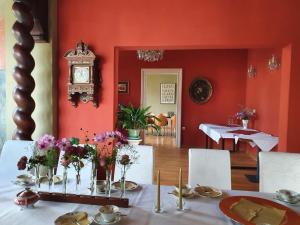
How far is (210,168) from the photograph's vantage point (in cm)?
212

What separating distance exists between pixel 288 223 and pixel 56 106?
9.38ft

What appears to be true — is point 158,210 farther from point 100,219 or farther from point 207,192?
point 207,192

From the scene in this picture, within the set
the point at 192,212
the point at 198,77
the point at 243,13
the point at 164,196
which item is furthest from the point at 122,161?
the point at 198,77

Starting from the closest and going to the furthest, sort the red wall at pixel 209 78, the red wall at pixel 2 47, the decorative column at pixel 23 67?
1. the decorative column at pixel 23 67
2. the red wall at pixel 2 47
3. the red wall at pixel 209 78

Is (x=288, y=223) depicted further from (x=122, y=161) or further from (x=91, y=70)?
(x=91, y=70)

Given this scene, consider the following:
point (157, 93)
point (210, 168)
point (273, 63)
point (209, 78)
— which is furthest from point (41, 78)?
point (157, 93)

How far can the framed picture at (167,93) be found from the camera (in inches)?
394

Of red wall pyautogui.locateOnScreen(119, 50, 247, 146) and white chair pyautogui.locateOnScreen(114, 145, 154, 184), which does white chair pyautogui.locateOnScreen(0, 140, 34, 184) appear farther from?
red wall pyautogui.locateOnScreen(119, 50, 247, 146)

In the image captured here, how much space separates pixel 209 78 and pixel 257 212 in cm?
510

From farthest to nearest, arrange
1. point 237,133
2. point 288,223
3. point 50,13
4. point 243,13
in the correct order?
point 237,133
point 50,13
point 243,13
point 288,223

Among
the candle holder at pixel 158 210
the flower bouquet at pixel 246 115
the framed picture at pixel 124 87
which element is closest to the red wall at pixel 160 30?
the candle holder at pixel 158 210

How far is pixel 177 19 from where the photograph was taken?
3.05 m

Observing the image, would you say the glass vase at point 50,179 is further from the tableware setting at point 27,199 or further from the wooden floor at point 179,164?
the wooden floor at point 179,164

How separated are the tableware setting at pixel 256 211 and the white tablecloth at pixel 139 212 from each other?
0.18 ft
